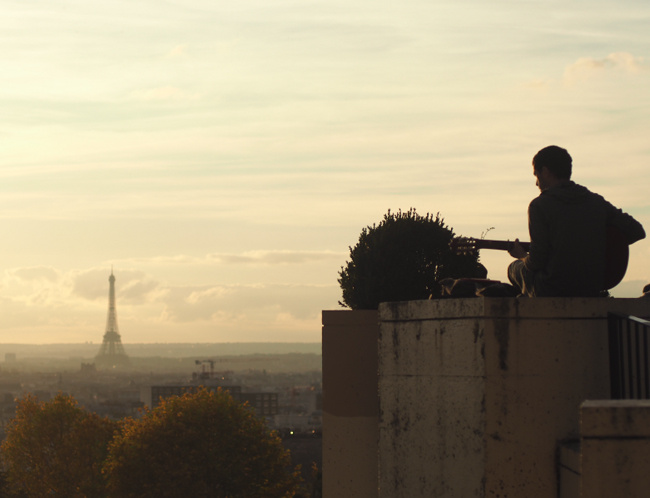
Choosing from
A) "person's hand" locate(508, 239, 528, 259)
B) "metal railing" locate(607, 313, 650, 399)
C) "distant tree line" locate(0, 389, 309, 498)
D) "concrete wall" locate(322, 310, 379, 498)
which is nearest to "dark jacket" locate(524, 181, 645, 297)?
"metal railing" locate(607, 313, 650, 399)

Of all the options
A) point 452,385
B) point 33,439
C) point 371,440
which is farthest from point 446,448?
point 33,439

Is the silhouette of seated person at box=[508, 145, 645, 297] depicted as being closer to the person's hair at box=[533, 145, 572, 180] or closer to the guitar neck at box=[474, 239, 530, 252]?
the person's hair at box=[533, 145, 572, 180]

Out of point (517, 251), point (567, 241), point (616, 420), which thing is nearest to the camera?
point (616, 420)

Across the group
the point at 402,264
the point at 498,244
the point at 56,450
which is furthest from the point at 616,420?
the point at 56,450

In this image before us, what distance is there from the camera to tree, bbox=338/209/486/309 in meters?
16.3

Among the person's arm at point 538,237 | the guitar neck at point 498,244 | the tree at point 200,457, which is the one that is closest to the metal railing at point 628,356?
the person's arm at point 538,237

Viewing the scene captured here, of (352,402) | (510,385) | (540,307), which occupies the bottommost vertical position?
(352,402)

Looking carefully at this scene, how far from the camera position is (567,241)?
880cm

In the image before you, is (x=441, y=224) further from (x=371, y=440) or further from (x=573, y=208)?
(x=573, y=208)

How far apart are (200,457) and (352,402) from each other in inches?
1340

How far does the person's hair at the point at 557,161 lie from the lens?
29.6 feet

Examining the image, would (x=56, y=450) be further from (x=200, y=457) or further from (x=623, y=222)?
(x=623, y=222)

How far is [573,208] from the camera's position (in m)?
8.81

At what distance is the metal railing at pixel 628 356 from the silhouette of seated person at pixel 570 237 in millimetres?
660
